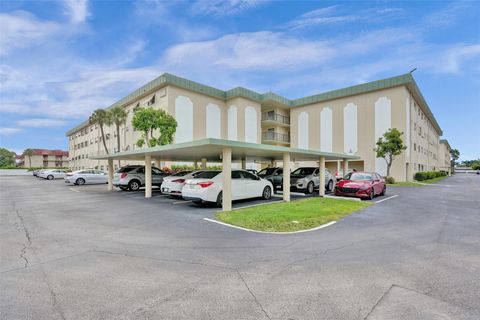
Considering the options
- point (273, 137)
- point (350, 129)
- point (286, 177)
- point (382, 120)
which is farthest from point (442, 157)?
point (286, 177)

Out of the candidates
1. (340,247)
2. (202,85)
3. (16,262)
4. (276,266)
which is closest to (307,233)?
(340,247)

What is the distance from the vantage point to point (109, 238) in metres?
6.05

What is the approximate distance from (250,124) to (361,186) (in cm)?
2240

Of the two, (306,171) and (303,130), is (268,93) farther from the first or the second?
(306,171)

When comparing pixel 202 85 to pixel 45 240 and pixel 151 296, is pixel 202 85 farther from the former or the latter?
pixel 151 296

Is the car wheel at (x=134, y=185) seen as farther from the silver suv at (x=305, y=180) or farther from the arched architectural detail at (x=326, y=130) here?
the arched architectural detail at (x=326, y=130)

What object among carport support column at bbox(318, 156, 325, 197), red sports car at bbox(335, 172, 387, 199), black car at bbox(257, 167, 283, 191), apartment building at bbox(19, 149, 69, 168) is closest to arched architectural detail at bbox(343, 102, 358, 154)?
red sports car at bbox(335, 172, 387, 199)

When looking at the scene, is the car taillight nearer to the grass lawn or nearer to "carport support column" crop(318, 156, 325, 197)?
the grass lawn

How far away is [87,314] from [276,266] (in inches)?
111

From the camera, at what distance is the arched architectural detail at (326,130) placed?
32781mm

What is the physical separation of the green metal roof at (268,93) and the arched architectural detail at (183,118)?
1.59 m

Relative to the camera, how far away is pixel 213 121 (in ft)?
105

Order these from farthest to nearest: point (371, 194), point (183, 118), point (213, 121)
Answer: point (213, 121) < point (183, 118) < point (371, 194)

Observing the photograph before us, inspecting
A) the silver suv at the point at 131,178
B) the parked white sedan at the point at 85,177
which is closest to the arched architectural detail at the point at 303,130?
the silver suv at the point at 131,178
